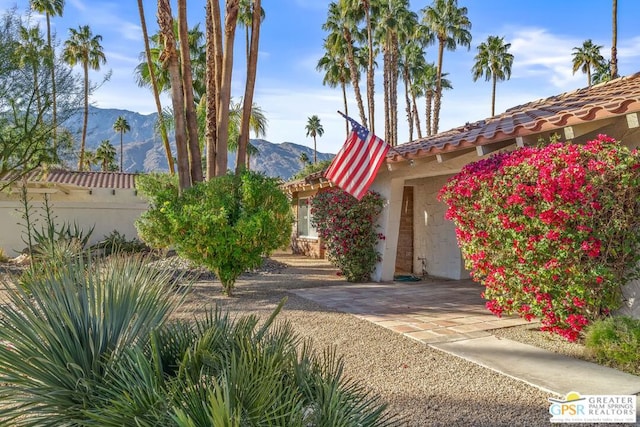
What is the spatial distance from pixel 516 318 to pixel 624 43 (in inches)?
894

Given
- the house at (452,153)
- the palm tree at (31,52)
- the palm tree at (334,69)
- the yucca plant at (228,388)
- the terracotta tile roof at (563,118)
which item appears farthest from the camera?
the palm tree at (334,69)

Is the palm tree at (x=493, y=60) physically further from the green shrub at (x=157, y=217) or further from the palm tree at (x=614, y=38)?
the green shrub at (x=157, y=217)

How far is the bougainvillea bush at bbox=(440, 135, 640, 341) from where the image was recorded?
5293mm

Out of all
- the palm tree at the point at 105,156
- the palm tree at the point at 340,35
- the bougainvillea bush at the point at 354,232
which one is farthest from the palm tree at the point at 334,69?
the palm tree at the point at 105,156

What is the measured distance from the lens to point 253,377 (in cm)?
223

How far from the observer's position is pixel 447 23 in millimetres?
31562

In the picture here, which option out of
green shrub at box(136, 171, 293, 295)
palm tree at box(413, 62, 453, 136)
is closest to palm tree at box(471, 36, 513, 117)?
palm tree at box(413, 62, 453, 136)

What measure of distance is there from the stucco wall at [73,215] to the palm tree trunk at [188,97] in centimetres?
852

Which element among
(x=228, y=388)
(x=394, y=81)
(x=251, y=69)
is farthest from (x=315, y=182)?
(x=394, y=81)

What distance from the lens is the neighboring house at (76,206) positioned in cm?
1808

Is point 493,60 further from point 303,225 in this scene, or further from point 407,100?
point 303,225

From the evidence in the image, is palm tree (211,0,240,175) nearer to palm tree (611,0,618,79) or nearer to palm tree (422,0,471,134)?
palm tree (611,0,618,79)

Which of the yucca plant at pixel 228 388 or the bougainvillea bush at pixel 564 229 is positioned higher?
the bougainvillea bush at pixel 564 229

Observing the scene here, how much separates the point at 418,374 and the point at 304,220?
14171 millimetres
